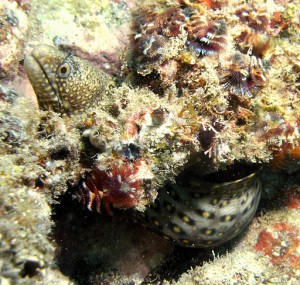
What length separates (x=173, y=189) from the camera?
3211 millimetres

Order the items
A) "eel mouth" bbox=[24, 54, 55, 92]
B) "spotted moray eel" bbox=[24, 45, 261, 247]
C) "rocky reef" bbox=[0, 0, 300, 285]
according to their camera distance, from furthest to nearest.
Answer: "spotted moray eel" bbox=[24, 45, 261, 247], "eel mouth" bbox=[24, 54, 55, 92], "rocky reef" bbox=[0, 0, 300, 285]

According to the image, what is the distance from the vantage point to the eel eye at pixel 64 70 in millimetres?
3236

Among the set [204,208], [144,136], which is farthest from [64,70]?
[204,208]

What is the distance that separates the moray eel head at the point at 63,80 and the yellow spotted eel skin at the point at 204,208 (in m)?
1.48

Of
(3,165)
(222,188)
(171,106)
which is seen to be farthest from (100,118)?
(222,188)

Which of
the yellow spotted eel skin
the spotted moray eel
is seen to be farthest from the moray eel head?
the yellow spotted eel skin

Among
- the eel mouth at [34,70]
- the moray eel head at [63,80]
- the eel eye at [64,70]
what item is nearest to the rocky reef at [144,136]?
the moray eel head at [63,80]

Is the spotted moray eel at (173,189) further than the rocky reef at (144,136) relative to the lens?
Yes

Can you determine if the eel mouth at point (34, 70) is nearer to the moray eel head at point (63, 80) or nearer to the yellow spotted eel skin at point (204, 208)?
the moray eel head at point (63, 80)

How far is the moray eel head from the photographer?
10.1 ft

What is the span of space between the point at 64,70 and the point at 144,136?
1562mm

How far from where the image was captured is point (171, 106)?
2576 millimetres

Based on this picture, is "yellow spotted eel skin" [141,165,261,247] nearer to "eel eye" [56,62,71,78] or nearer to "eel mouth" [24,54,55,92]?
"eel eye" [56,62,71,78]

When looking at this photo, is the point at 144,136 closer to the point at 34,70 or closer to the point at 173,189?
the point at 173,189
